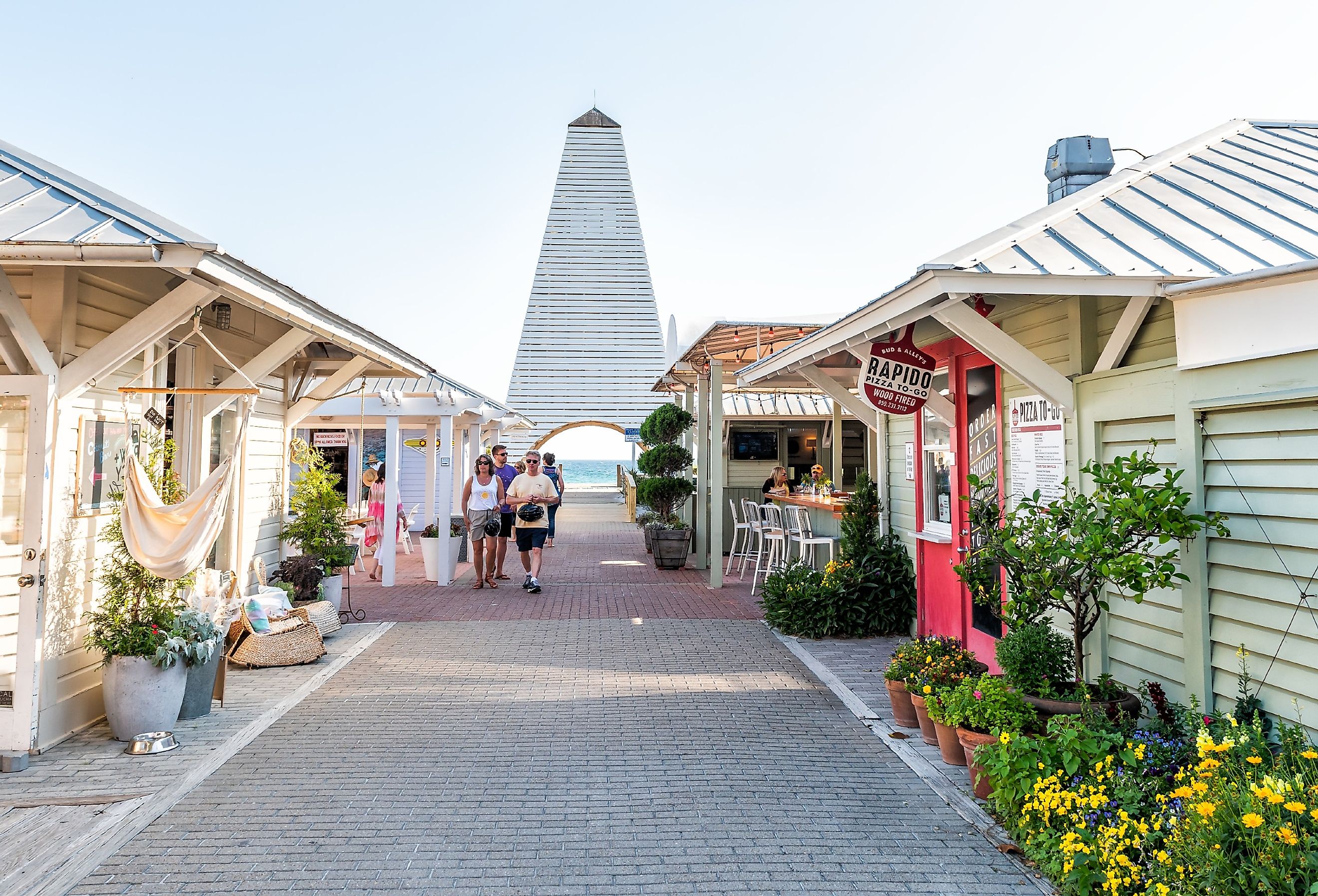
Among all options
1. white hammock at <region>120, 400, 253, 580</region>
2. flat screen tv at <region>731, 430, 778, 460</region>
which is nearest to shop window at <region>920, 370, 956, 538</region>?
white hammock at <region>120, 400, 253, 580</region>

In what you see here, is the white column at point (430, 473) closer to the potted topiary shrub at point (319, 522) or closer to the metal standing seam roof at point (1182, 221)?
the potted topiary shrub at point (319, 522)

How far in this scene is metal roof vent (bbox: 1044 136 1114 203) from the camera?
227 inches

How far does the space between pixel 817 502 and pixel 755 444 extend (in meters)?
5.37

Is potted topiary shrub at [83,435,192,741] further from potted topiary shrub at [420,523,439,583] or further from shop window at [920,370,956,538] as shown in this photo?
potted topiary shrub at [420,523,439,583]

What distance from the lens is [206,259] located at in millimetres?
3828

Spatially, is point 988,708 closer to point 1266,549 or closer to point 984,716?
point 984,716

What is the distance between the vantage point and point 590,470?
12950cm

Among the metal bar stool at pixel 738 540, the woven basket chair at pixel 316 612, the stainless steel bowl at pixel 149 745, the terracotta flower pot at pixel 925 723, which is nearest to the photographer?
the stainless steel bowl at pixel 149 745

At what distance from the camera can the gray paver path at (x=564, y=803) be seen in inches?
122

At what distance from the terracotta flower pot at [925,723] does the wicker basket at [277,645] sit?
470 centimetres

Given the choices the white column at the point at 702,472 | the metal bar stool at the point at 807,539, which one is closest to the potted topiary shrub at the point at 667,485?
the white column at the point at 702,472

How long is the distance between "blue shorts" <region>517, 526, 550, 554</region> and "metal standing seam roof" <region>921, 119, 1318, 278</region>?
305 inches

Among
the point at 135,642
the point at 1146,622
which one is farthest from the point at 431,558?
the point at 1146,622

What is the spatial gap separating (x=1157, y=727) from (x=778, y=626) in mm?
4525
